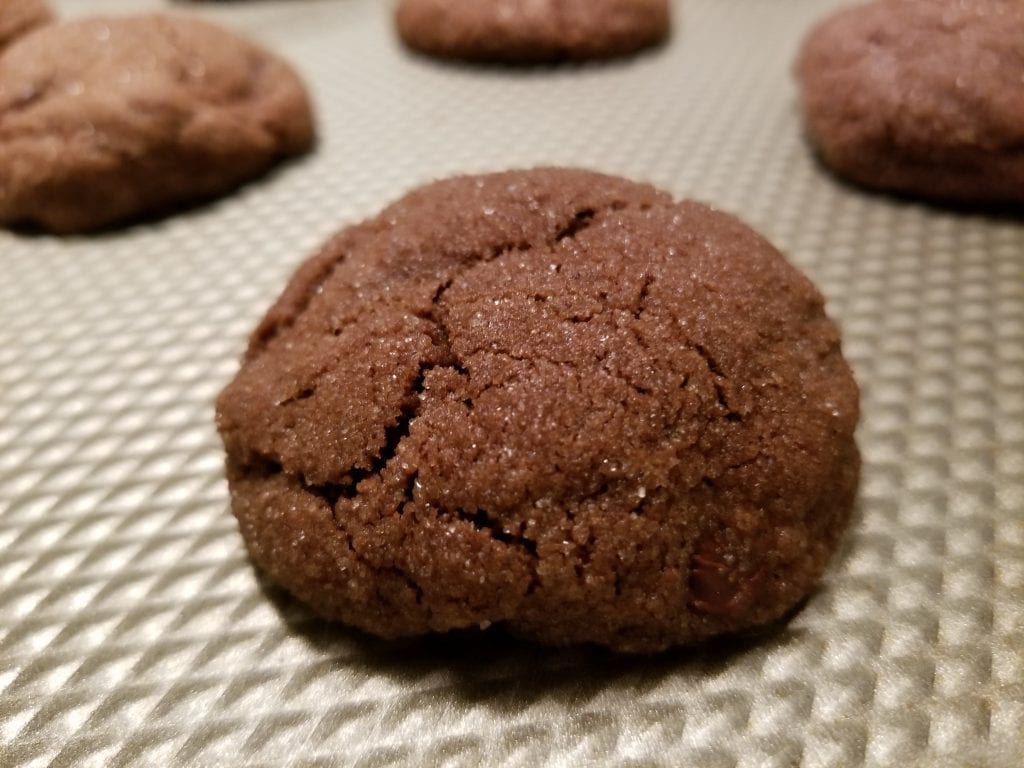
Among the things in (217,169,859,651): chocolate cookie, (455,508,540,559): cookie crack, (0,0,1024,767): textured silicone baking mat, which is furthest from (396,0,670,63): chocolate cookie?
(455,508,540,559): cookie crack

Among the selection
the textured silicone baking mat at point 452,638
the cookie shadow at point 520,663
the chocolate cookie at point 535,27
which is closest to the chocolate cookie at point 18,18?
the textured silicone baking mat at point 452,638

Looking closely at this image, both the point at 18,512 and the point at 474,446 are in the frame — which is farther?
the point at 18,512

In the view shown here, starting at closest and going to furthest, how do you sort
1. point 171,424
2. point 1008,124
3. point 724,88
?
point 171,424, point 1008,124, point 724,88

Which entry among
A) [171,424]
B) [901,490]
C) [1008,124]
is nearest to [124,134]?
[171,424]

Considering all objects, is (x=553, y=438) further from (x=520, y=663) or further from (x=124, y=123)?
(x=124, y=123)

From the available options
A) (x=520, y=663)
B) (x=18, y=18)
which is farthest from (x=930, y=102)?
(x=18, y=18)

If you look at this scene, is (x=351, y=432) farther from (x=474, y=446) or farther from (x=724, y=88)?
(x=724, y=88)

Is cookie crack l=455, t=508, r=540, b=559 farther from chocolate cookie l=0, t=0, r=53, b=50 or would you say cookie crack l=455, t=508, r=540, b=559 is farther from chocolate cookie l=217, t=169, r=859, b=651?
chocolate cookie l=0, t=0, r=53, b=50
